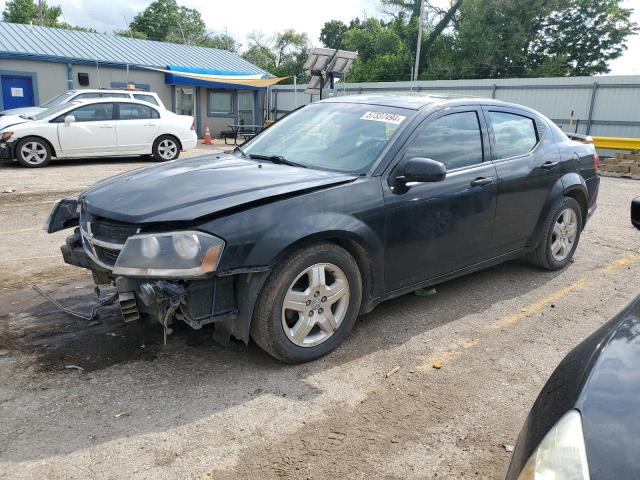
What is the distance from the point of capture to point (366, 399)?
3062 mm

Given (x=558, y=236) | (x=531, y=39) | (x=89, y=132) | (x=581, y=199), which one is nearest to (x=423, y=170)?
(x=558, y=236)

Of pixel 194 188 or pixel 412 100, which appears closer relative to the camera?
pixel 194 188

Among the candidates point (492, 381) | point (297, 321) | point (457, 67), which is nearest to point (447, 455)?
point (492, 381)

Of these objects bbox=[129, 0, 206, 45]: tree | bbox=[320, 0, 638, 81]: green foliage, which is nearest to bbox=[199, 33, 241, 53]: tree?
bbox=[129, 0, 206, 45]: tree

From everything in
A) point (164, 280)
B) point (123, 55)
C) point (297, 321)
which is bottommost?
point (297, 321)

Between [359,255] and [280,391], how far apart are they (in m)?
1.02

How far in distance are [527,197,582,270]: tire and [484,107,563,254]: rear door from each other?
0.27m

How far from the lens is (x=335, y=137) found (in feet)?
13.3

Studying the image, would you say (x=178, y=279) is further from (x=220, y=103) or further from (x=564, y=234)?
(x=220, y=103)

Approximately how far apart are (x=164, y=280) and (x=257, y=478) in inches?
44.8

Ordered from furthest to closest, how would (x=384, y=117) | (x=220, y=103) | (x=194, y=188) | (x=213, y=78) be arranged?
(x=220, y=103)
(x=213, y=78)
(x=384, y=117)
(x=194, y=188)

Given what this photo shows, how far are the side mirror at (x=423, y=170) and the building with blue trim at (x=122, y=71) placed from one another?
21.2 m

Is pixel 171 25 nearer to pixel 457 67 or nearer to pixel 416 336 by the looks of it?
pixel 457 67

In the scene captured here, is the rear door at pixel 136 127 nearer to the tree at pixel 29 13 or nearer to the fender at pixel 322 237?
the fender at pixel 322 237
